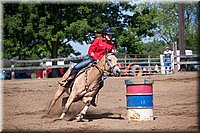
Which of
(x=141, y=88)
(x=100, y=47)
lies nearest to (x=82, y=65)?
(x=100, y=47)

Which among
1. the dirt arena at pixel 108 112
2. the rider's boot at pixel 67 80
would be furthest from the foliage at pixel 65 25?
the rider's boot at pixel 67 80

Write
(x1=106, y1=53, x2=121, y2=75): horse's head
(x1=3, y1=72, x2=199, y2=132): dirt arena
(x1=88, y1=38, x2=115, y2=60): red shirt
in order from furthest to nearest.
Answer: (x1=88, y1=38, x2=115, y2=60): red shirt < (x1=106, y1=53, x2=121, y2=75): horse's head < (x1=3, y1=72, x2=199, y2=132): dirt arena

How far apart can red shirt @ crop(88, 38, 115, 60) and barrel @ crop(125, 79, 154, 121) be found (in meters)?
0.91

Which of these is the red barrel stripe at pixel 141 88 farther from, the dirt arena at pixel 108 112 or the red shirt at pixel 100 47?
the red shirt at pixel 100 47

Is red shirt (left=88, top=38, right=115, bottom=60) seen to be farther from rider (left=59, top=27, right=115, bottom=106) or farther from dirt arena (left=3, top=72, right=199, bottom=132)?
dirt arena (left=3, top=72, right=199, bottom=132)

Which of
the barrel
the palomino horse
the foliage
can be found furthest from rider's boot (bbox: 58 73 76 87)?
the foliage

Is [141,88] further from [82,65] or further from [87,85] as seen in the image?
[82,65]

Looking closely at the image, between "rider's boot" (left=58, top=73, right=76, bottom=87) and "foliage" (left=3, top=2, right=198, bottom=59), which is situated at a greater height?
"foliage" (left=3, top=2, right=198, bottom=59)

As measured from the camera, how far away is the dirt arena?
27.5 ft

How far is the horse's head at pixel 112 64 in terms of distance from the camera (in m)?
9.08

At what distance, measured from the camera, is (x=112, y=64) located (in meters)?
9.20

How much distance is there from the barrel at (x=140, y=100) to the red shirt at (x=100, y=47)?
907mm

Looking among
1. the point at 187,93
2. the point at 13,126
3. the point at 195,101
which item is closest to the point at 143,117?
the point at 13,126

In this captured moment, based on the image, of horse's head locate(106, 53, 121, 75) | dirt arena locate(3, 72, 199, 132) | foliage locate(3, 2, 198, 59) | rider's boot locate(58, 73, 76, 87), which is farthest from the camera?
foliage locate(3, 2, 198, 59)
